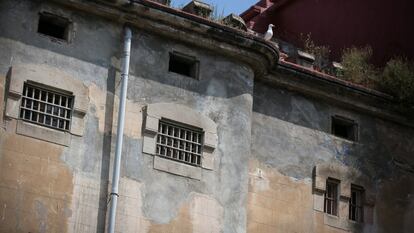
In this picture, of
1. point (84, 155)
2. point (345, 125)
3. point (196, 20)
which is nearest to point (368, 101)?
point (345, 125)

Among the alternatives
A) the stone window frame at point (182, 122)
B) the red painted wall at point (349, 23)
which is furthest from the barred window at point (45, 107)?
the red painted wall at point (349, 23)

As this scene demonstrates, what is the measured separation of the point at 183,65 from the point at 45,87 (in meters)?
4.02

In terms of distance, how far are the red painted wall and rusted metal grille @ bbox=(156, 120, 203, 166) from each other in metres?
8.51

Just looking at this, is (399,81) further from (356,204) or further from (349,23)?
(349,23)

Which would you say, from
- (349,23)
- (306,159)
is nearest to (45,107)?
(306,159)

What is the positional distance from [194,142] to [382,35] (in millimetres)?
9277

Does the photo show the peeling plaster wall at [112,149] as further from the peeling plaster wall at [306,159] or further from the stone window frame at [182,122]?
the peeling plaster wall at [306,159]

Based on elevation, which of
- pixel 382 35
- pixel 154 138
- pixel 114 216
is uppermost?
pixel 382 35

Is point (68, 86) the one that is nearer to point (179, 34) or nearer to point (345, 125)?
point (179, 34)

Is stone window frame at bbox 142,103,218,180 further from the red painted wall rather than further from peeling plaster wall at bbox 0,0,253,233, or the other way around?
the red painted wall

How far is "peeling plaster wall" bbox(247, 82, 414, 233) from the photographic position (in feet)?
99.6

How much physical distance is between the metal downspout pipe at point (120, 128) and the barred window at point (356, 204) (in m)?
7.03

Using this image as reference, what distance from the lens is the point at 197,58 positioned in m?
30.1

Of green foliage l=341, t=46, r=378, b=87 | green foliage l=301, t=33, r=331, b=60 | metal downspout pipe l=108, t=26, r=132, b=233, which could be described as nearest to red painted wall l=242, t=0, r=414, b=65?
green foliage l=301, t=33, r=331, b=60
